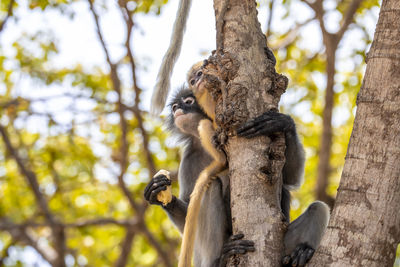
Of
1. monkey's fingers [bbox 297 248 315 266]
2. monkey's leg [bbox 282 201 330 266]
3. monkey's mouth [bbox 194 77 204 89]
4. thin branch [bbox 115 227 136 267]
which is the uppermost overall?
monkey's mouth [bbox 194 77 204 89]

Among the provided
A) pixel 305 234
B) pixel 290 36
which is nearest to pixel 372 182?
pixel 305 234

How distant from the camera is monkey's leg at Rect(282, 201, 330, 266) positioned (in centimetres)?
351

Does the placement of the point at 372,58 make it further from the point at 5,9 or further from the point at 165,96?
the point at 5,9

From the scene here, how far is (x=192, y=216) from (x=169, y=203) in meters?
0.83

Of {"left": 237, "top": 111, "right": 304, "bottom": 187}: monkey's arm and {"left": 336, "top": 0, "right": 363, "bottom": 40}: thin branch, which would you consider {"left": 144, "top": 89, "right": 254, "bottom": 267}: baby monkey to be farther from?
{"left": 336, "top": 0, "right": 363, "bottom": 40}: thin branch

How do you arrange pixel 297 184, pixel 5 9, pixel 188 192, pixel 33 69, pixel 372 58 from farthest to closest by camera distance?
pixel 33 69
pixel 5 9
pixel 188 192
pixel 297 184
pixel 372 58

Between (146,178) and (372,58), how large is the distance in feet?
22.3

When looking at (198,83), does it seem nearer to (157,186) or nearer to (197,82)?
(197,82)

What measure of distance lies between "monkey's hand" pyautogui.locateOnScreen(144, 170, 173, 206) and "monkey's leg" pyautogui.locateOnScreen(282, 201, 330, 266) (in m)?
1.05

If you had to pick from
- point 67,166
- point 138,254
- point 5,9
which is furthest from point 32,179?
point 138,254

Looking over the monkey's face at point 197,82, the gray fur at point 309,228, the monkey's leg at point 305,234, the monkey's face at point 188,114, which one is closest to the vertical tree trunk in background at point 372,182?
the monkey's leg at point 305,234

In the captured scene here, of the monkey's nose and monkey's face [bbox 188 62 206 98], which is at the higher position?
monkey's face [bbox 188 62 206 98]

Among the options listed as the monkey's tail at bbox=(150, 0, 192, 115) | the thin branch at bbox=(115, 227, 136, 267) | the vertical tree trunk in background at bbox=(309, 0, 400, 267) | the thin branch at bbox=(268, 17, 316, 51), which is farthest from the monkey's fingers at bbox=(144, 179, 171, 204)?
the thin branch at bbox=(268, 17, 316, 51)

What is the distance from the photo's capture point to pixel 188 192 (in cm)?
532
